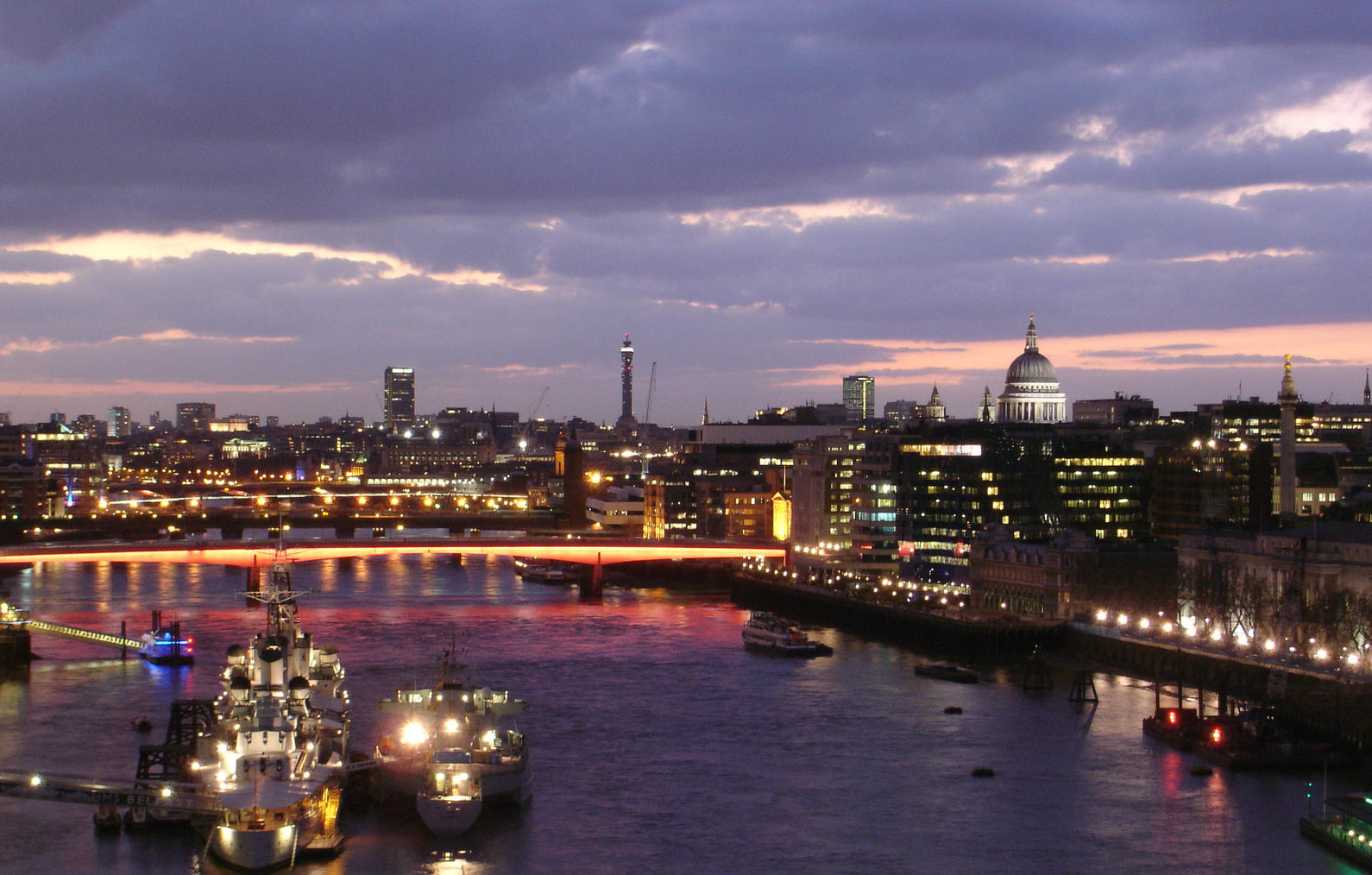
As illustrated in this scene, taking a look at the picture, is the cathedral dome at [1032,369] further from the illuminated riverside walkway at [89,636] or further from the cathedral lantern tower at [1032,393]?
the illuminated riverside walkway at [89,636]

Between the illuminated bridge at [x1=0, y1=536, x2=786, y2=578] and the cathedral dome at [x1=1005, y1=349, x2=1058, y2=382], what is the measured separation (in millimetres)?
39290

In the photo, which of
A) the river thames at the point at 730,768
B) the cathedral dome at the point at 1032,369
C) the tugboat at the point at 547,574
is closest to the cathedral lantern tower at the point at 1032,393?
the cathedral dome at the point at 1032,369

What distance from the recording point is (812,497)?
207ft

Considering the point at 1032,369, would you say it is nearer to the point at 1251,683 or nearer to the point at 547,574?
the point at 547,574

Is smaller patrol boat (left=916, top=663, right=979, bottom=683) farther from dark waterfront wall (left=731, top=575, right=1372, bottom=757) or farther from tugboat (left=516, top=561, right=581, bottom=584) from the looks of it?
tugboat (left=516, top=561, right=581, bottom=584)

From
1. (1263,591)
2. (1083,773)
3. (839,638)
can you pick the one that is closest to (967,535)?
(839,638)

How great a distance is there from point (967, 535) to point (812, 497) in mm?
8660

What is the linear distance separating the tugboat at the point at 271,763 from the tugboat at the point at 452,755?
0.88m

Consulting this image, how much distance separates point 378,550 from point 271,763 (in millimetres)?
35169

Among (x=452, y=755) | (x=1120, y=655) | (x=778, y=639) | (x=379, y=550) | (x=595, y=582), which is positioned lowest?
(x=1120, y=655)

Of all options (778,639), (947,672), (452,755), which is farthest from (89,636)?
(947,672)

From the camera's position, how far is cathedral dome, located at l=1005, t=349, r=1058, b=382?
9575cm

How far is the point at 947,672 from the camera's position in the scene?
36.8 meters

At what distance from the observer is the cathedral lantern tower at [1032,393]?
310 feet
